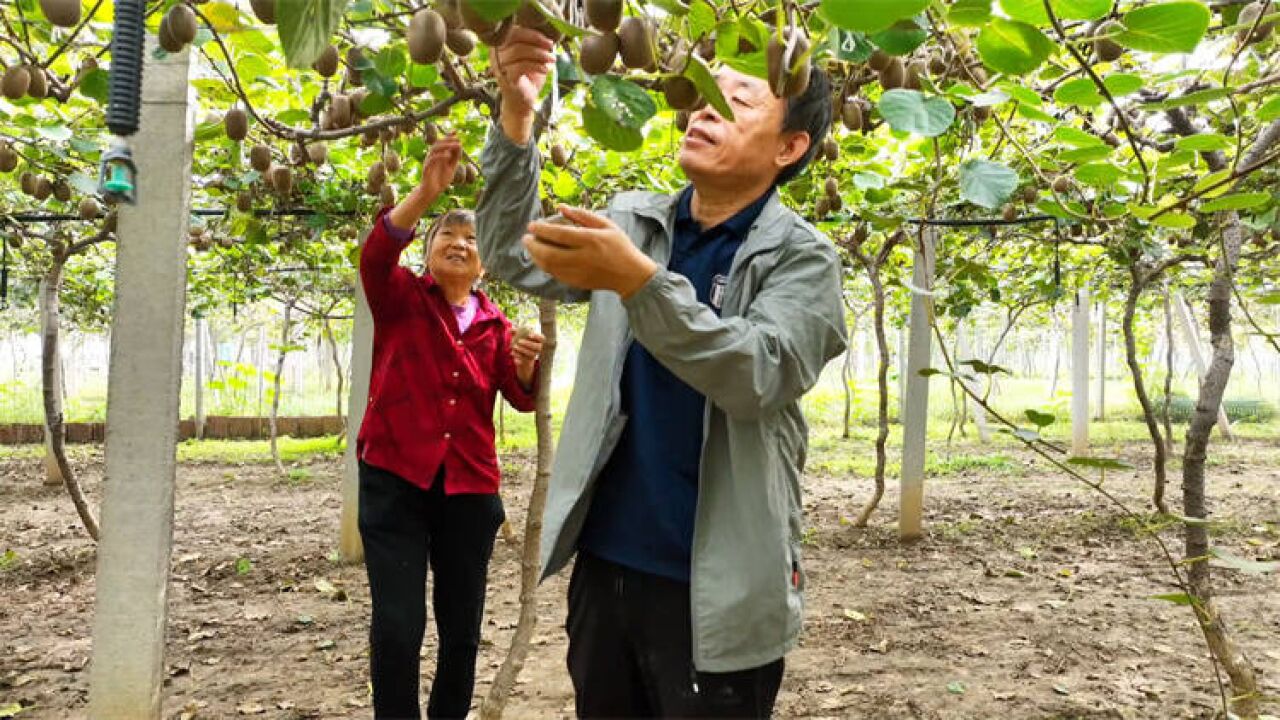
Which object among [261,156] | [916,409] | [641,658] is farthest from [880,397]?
[641,658]

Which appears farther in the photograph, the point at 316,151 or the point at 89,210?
the point at 89,210

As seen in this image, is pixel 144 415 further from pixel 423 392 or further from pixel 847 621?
pixel 847 621

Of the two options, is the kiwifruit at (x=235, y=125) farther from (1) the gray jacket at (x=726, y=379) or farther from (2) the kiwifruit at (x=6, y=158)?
(2) the kiwifruit at (x=6, y=158)

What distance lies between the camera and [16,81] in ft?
5.30

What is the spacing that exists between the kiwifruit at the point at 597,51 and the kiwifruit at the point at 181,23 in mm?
538

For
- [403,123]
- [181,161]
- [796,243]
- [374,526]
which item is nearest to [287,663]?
[374,526]

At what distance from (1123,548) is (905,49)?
18.0ft

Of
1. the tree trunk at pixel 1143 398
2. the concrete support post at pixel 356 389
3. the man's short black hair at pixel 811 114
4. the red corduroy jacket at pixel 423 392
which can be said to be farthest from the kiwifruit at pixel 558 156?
the tree trunk at pixel 1143 398

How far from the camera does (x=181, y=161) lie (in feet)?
7.73

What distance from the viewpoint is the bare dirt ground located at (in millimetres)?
3094

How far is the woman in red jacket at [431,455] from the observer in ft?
7.14

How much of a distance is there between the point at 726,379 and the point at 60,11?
1137mm

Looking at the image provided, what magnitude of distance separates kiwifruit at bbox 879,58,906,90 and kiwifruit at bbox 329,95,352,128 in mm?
1015

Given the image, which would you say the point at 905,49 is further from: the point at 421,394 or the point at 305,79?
the point at 305,79
